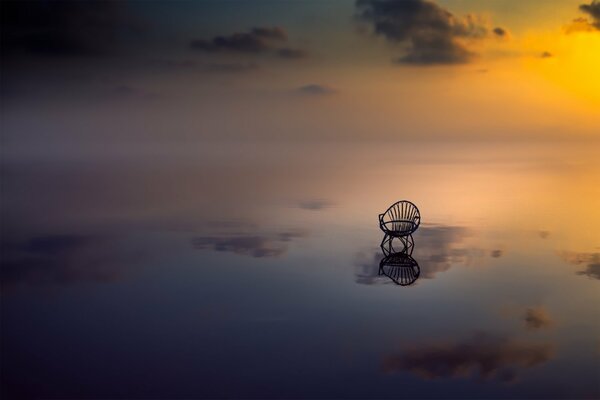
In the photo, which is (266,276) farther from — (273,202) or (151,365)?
(273,202)

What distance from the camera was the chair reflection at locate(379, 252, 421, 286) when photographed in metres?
12.1

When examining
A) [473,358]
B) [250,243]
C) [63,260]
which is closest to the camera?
[473,358]

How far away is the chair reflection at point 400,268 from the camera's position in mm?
12094

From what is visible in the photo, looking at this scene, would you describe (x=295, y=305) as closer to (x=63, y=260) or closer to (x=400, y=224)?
(x=400, y=224)

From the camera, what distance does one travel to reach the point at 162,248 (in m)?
15.4

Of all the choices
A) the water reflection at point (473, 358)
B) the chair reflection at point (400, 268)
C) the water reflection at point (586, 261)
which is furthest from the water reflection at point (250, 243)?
the water reflection at point (586, 261)

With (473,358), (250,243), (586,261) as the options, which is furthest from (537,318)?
(250,243)

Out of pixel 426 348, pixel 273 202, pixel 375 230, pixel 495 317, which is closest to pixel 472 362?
pixel 426 348

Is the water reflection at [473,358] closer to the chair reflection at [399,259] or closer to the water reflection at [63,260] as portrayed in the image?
the chair reflection at [399,259]

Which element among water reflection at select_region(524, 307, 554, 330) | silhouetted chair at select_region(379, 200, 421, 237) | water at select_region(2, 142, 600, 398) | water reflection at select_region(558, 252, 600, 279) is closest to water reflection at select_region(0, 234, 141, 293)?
water at select_region(2, 142, 600, 398)

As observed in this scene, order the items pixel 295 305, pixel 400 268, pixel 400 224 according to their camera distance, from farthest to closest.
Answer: pixel 400 224 → pixel 400 268 → pixel 295 305

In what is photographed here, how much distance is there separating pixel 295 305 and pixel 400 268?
323 cm

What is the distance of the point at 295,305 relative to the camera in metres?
10.6

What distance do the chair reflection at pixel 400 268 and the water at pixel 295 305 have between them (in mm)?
251
